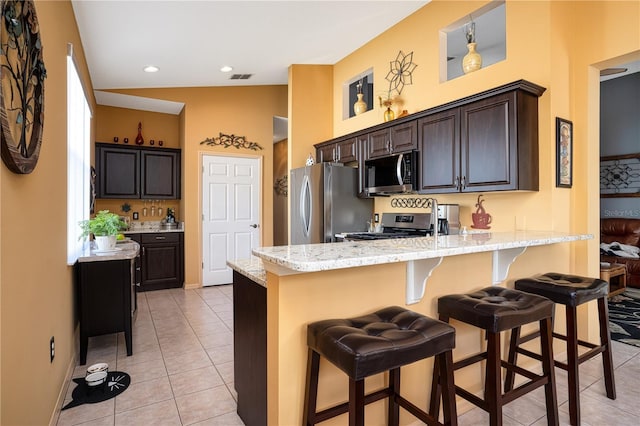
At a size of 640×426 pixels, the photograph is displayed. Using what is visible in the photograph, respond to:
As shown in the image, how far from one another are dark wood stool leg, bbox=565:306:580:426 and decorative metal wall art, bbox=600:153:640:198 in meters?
5.17

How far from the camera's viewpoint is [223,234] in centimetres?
569

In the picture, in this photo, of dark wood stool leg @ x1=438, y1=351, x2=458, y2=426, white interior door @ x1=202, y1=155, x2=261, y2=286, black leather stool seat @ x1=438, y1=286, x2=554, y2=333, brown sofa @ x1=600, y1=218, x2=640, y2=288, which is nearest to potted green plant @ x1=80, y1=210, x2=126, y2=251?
white interior door @ x1=202, y1=155, x2=261, y2=286

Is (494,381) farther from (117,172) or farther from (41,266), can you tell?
(117,172)

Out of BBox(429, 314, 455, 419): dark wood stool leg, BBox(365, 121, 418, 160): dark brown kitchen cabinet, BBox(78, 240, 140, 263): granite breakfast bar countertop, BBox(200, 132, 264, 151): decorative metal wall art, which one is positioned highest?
BBox(200, 132, 264, 151): decorative metal wall art

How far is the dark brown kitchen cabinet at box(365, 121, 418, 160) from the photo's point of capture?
3.45m

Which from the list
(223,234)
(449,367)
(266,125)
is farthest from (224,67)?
(449,367)

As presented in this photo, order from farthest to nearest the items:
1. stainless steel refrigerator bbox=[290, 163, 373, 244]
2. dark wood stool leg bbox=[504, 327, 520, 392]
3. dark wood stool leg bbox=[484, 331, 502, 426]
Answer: stainless steel refrigerator bbox=[290, 163, 373, 244] < dark wood stool leg bbox=[504, 327, 520, 392] < dark wood stool leg bbox=[484, 331, 502, 426]

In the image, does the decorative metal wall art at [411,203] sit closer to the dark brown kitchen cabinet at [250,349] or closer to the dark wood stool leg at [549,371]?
the dark wood stool leg at [549,371]

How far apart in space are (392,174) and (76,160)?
3024mm

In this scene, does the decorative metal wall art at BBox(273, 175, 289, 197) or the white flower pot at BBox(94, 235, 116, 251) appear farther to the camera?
the decorative metal wall art at BBox(273, 175, 289, 197)

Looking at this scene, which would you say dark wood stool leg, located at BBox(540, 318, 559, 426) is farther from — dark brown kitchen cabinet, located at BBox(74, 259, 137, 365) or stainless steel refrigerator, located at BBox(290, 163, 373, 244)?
dark brown kitchen cabinet, located at BBox(74, 259, 137, 365)

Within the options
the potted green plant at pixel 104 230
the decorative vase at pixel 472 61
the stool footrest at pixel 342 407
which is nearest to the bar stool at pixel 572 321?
the stool footrest at pixel 342 407

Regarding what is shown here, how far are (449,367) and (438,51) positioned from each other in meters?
3.10

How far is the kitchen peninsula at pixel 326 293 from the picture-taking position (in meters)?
1.43
